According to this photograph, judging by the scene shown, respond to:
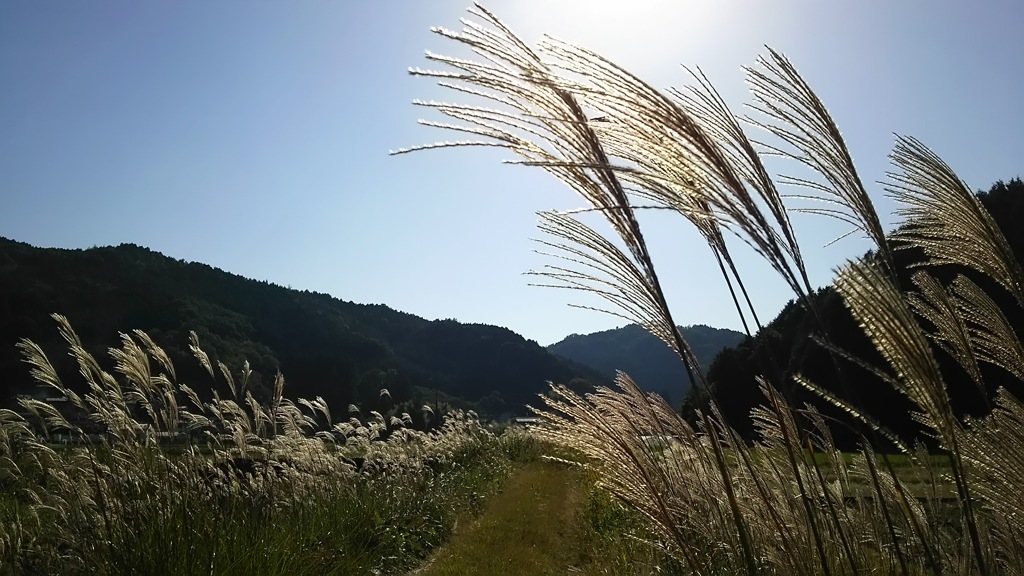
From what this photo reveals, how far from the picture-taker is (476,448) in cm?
1756

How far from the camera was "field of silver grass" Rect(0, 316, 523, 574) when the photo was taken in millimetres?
3961

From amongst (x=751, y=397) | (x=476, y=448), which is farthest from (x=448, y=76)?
(x=751, y=397)

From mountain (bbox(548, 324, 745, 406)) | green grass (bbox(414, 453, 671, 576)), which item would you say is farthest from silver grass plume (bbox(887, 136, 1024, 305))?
mountain (bbox(548, 324, 745, 406))

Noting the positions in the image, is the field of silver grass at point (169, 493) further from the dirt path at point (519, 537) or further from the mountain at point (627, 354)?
the mountain at point (627, 354)

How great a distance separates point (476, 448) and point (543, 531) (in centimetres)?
1005

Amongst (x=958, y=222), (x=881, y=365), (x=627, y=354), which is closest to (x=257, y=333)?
(x=881, y=365)

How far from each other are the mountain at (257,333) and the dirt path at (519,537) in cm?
1210

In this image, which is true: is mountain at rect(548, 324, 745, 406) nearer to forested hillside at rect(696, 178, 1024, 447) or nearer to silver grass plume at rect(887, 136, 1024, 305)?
forested hillside at rect(696, 178, 1024, 447)

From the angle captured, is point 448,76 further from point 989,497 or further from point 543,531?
point 543,531

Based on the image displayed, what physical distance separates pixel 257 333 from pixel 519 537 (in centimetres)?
6434

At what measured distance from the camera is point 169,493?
4.48 meters

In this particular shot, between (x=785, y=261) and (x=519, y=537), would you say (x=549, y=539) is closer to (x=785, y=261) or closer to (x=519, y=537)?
(x=519, y=537)

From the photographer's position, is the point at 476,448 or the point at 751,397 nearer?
the point at 476,448

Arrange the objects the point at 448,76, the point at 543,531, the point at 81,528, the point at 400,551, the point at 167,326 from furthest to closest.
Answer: the point at 167,326, the point at 543,531, the point at 400,551, the point at 81,528, the point at 448,76
